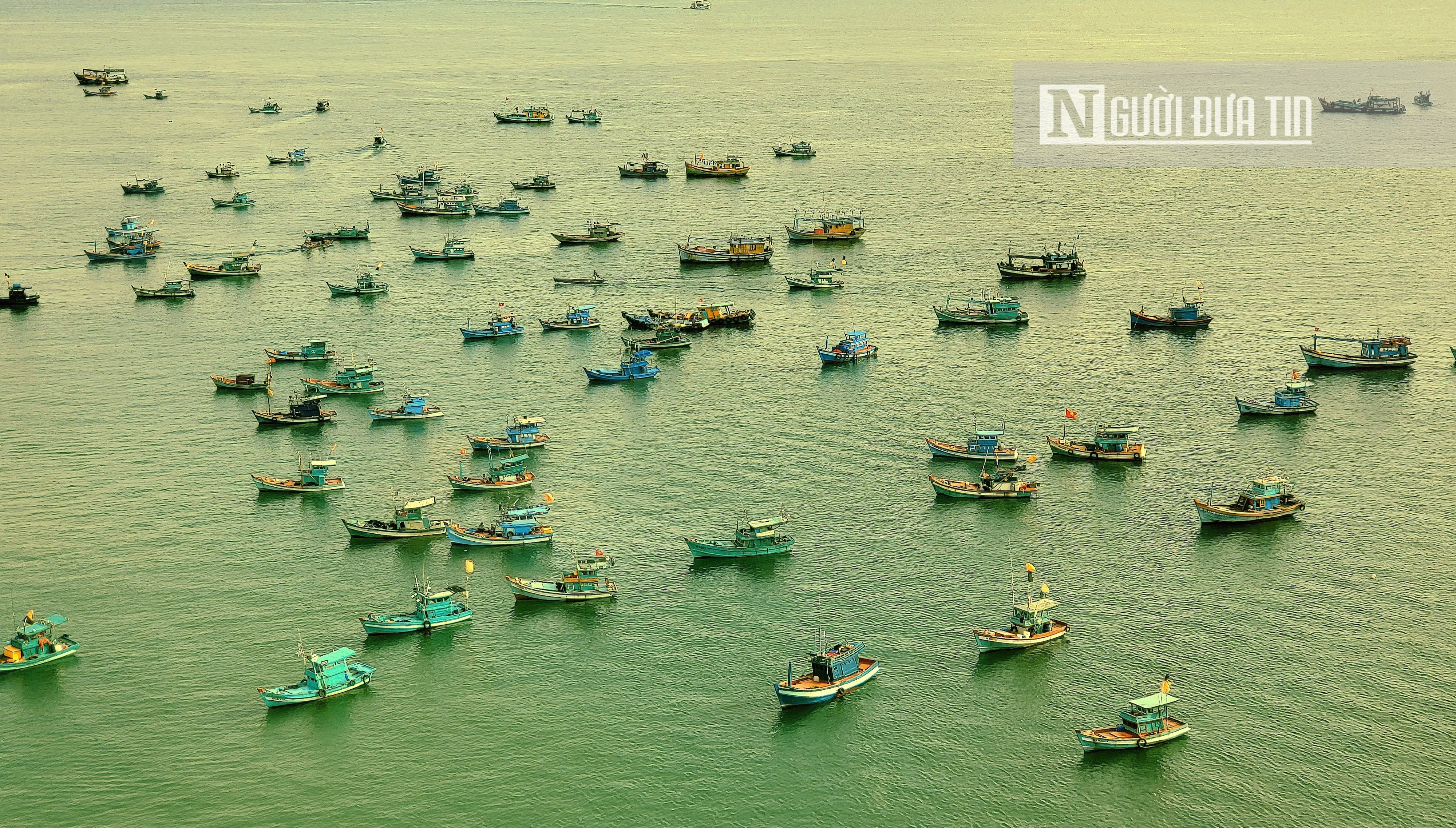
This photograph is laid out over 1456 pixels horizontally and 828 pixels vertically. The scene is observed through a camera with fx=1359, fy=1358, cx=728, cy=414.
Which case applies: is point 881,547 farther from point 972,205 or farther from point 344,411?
point 972,205

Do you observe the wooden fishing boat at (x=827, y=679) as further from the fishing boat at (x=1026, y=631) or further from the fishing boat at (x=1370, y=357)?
the fishing boat at (x=1370, y=357)

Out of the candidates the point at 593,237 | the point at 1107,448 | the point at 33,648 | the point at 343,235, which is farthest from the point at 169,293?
the point at 1107,448

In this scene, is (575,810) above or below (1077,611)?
below

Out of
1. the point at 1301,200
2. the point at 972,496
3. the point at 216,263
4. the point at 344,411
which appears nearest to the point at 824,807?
the point at 972,496

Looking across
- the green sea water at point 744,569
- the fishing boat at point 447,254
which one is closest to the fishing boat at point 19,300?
the green sea water at point 744,569

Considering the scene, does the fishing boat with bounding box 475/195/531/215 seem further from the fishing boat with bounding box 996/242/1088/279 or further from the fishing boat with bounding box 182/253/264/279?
the fishing boat with bounding box 996/242/1088/279

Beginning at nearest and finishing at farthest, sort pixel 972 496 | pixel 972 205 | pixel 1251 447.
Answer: pixel 972 496, pixel 1251 447, pixel 972 205

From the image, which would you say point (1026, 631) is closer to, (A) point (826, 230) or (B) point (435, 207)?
(A) point (826, 230)
